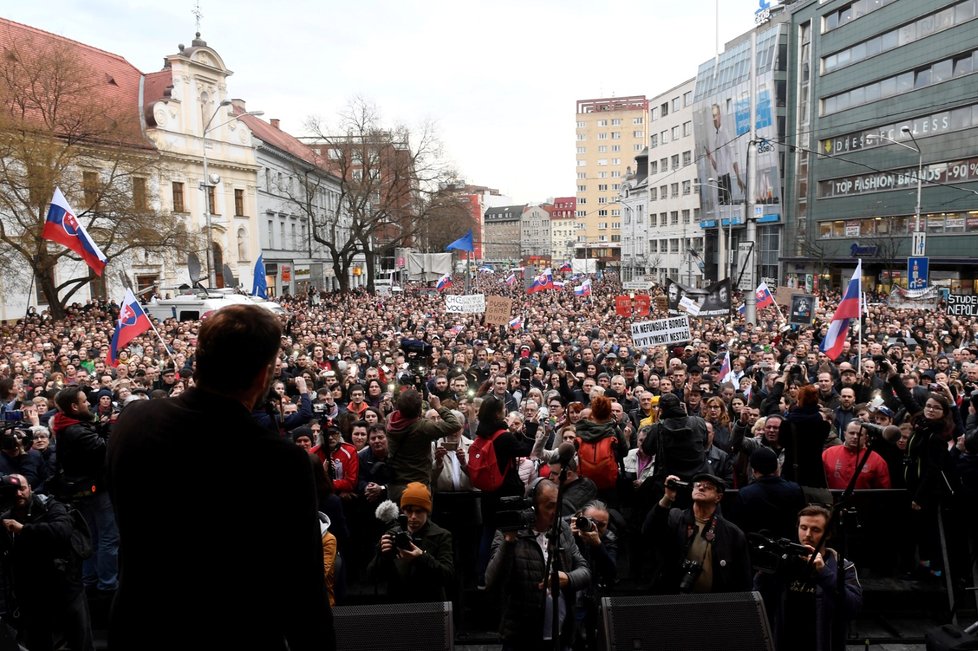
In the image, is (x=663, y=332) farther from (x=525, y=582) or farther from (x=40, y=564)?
(x=40, y=564)

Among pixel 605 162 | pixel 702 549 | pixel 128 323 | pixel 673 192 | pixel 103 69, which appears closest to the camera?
pixel 702 549

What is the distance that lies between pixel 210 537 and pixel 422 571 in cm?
275

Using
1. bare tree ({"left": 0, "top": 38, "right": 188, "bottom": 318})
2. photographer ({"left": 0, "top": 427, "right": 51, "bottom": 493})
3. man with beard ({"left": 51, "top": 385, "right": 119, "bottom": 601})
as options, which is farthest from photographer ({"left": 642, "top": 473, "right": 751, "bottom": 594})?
bare tree ({"left": 0, "top": 38, "right": 188, "bottom": 318})

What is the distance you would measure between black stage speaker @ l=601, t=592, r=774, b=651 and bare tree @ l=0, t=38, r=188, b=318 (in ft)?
86.3

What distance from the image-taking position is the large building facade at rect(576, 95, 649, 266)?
449 feet

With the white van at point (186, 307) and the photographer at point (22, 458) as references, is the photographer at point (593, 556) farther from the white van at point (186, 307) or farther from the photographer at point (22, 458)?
the white van at point (186, 307)

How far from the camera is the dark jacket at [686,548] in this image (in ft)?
13.8

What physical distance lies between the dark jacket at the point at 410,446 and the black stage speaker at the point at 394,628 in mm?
2064

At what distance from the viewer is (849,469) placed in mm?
6160

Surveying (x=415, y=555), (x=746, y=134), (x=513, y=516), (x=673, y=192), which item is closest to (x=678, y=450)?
(x=513, y=516)

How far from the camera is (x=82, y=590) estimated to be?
15.3 feet

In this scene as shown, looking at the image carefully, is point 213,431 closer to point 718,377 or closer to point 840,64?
point 718,377

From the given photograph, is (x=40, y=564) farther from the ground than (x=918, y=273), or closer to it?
closer to it

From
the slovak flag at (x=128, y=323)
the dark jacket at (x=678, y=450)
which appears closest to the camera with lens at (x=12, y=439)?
the dark jacket at (x=678, y=450)
